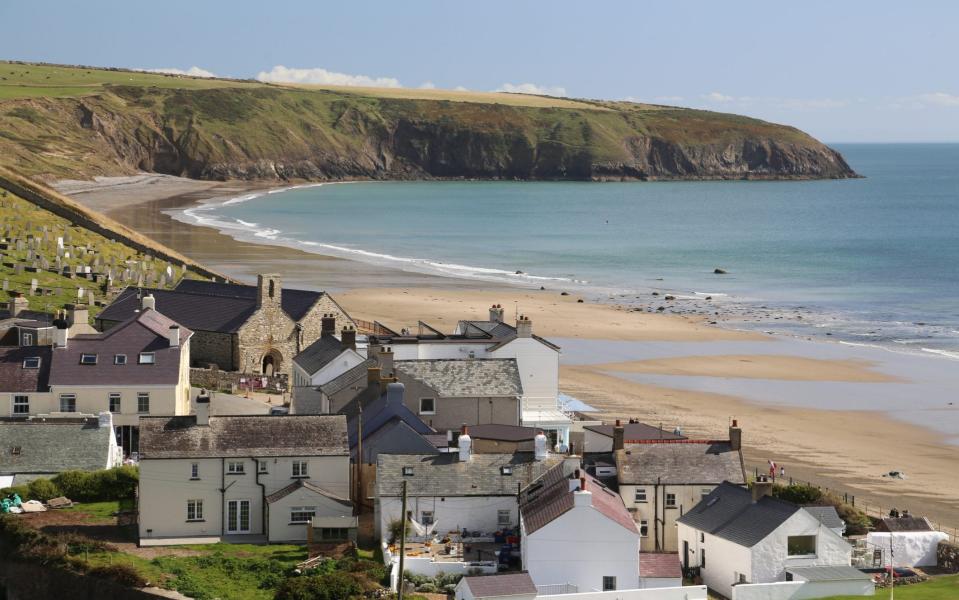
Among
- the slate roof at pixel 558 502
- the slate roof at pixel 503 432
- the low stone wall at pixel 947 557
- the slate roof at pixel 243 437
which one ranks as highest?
the slate roof at pixel 243 437

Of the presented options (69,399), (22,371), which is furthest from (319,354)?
(22,371)

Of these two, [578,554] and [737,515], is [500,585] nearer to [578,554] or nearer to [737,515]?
[578,554]

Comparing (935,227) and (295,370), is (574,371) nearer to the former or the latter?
(295,370)

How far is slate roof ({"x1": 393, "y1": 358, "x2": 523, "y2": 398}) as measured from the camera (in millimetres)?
42469

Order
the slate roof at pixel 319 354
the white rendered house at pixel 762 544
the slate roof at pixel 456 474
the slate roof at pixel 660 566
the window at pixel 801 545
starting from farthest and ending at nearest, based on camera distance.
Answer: the slate roof at pixel 319 354 < the slate roof at pixel 456 474 < the window at pixel 801 545 < the white rendered house at pixel 762 544 < the slate roof at pixel 660 566

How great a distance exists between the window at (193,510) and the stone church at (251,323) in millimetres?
18646

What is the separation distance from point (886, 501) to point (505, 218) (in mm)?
144012

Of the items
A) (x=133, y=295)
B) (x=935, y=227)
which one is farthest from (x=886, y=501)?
(x=935, y=227)

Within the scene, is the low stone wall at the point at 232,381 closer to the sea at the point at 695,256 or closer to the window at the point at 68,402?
the window at the point at 68,402

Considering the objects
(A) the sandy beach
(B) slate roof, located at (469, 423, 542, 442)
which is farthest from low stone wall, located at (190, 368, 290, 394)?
(A) the sandy beach

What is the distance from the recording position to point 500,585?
2859 centimetres

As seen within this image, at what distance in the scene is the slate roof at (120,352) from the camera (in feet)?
135

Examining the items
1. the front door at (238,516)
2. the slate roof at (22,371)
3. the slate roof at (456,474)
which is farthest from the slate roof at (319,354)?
the slate roof at (456,474)

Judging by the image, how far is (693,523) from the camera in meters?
33.7
